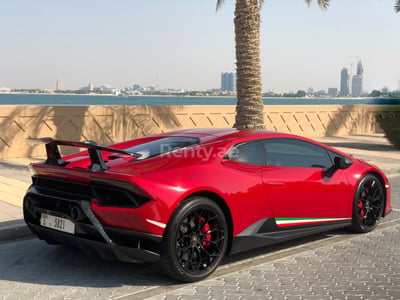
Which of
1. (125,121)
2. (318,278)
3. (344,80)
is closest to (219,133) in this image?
(318,278)

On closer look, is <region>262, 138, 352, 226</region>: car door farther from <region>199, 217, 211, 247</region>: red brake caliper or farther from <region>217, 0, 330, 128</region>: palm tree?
<region>217, 0, 330, 128</region>: palm tree

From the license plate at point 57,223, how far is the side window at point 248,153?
5.12ft

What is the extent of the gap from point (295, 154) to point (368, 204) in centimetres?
140

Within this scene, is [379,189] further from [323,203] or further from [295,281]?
[295,281]

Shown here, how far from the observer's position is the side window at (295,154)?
538cm

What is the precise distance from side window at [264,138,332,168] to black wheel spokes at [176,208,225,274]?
3.25 feet

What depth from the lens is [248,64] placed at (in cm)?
1340

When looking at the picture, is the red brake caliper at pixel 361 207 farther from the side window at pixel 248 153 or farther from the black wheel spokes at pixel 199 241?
the black wheel spokes at pixel 199 241

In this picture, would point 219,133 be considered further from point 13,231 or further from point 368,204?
point 13,231

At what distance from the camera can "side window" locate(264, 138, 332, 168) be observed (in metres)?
5.38

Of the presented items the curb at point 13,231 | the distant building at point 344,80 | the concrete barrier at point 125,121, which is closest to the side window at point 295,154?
the curb at point 13,231

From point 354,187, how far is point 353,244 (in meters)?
0.65

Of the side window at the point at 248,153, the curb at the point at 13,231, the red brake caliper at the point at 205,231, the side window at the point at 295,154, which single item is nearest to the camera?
the red brake caliper at the point at 205,231

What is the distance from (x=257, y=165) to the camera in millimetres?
5164
